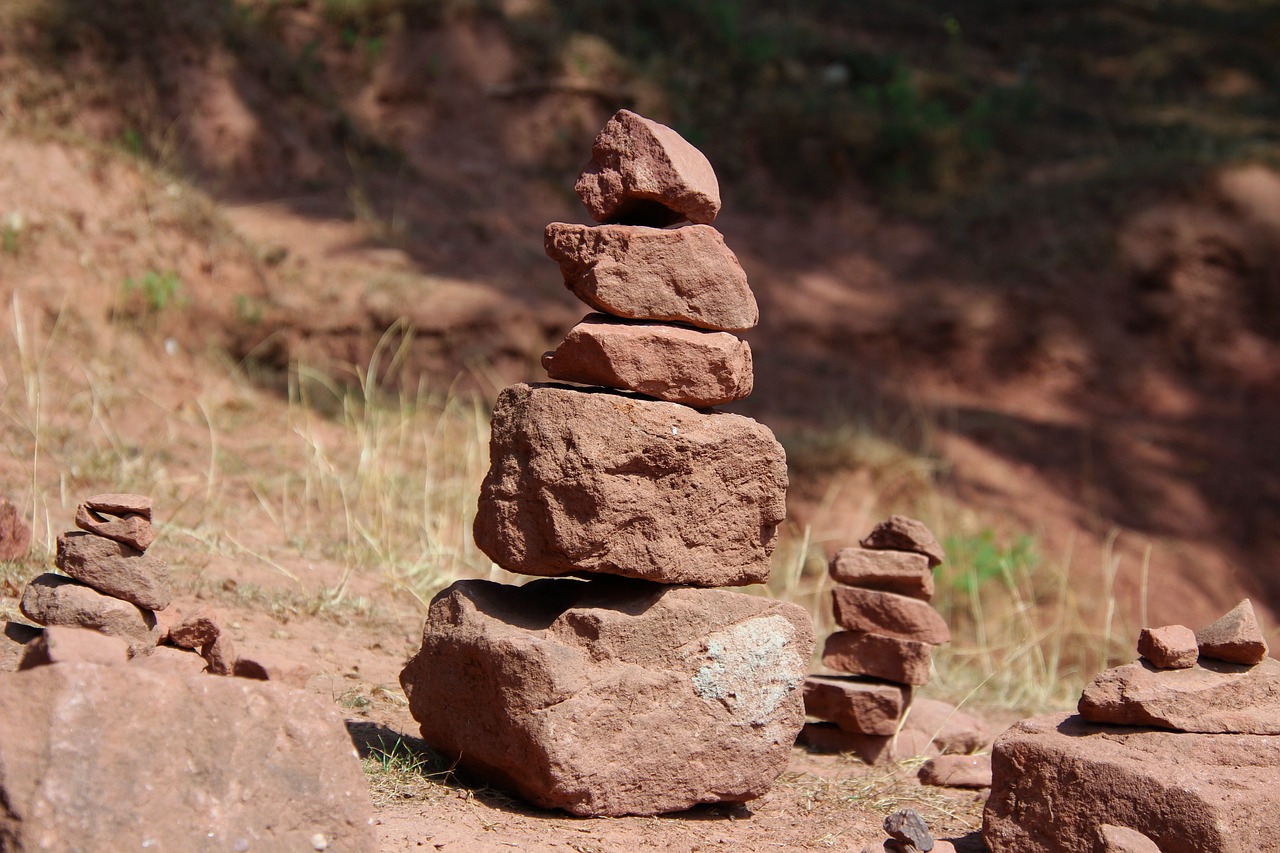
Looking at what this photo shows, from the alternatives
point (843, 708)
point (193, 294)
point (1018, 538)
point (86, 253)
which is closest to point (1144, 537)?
point (1018, 538)

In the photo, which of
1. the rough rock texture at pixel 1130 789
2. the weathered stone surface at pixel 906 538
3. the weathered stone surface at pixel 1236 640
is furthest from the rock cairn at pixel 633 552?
the weathered stone surface at pixel 1236 640

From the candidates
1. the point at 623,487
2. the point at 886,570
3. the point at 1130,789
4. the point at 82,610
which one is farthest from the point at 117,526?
the point at 1130,789

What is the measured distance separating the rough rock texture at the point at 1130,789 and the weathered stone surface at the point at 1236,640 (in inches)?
10.3

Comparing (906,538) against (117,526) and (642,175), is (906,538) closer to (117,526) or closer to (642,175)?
(642,175)

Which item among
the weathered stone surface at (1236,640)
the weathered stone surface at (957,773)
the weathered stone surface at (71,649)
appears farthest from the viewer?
the weathered stone surface at (957,773)

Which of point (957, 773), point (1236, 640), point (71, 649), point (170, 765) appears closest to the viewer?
point (170, 765)

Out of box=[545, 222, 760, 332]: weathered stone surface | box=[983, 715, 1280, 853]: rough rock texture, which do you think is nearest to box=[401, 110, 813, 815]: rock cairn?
box=[545, 222, 760, 332]: weathered stone surface

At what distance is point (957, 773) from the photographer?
14.1 ft

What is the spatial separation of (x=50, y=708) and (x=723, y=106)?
387 inches

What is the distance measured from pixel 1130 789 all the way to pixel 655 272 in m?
1.87

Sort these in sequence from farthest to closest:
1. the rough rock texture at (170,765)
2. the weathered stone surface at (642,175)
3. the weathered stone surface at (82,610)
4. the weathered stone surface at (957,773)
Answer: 1. the weathered stone surface at (957,773)
2. the weathered stone surface at (642,175)
3. the weathered stone surface at (82,610)
4. the rough rock texture at (170,765)

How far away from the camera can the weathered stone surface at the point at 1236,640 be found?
3.49 m

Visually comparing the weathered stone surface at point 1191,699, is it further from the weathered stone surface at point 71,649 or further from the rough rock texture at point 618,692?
the weathered stone surface at point 71,649

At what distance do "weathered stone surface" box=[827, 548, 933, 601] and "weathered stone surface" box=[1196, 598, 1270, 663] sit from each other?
3.66ft
